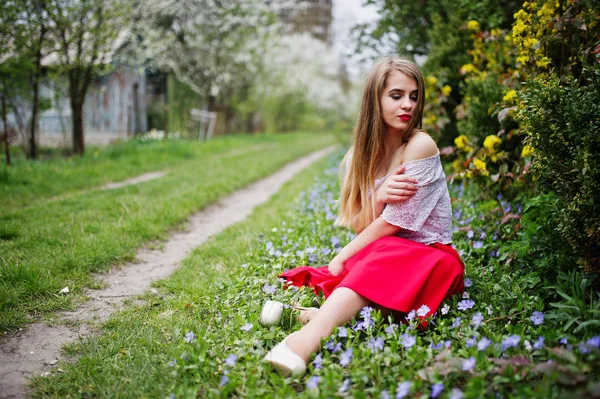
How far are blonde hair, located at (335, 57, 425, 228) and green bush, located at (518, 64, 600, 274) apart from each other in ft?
2.06

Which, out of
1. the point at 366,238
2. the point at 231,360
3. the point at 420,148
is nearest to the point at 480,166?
the point at 420,148

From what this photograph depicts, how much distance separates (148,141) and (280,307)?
467 inches

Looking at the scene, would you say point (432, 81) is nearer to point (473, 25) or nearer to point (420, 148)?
point (473, 25)

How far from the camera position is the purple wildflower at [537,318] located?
2.21m

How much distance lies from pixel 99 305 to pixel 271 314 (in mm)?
1297

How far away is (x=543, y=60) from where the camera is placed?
3.12 metres

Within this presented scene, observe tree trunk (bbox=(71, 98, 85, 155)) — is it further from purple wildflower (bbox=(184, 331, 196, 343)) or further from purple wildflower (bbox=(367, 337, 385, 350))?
purple wildflower (bbox=(367, 337, 385, 350))

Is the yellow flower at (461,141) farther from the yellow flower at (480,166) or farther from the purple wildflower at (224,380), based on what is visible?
the purple wildflower at (224,380)

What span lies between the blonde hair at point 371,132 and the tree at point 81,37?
7.58 meters

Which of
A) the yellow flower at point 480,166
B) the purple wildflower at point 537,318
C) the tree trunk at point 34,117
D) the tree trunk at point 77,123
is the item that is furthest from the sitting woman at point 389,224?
the tree trunk at point 77,123

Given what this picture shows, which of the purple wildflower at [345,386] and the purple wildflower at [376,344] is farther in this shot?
the purple wildflower at [376,344]

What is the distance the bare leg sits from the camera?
216cm

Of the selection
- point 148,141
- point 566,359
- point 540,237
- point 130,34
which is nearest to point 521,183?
point 540,237

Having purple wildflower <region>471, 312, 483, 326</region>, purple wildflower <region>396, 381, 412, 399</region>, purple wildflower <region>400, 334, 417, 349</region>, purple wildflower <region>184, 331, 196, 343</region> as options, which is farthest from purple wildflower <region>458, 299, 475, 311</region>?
purple wildflower <region>184, 331, 196, 343</region>
